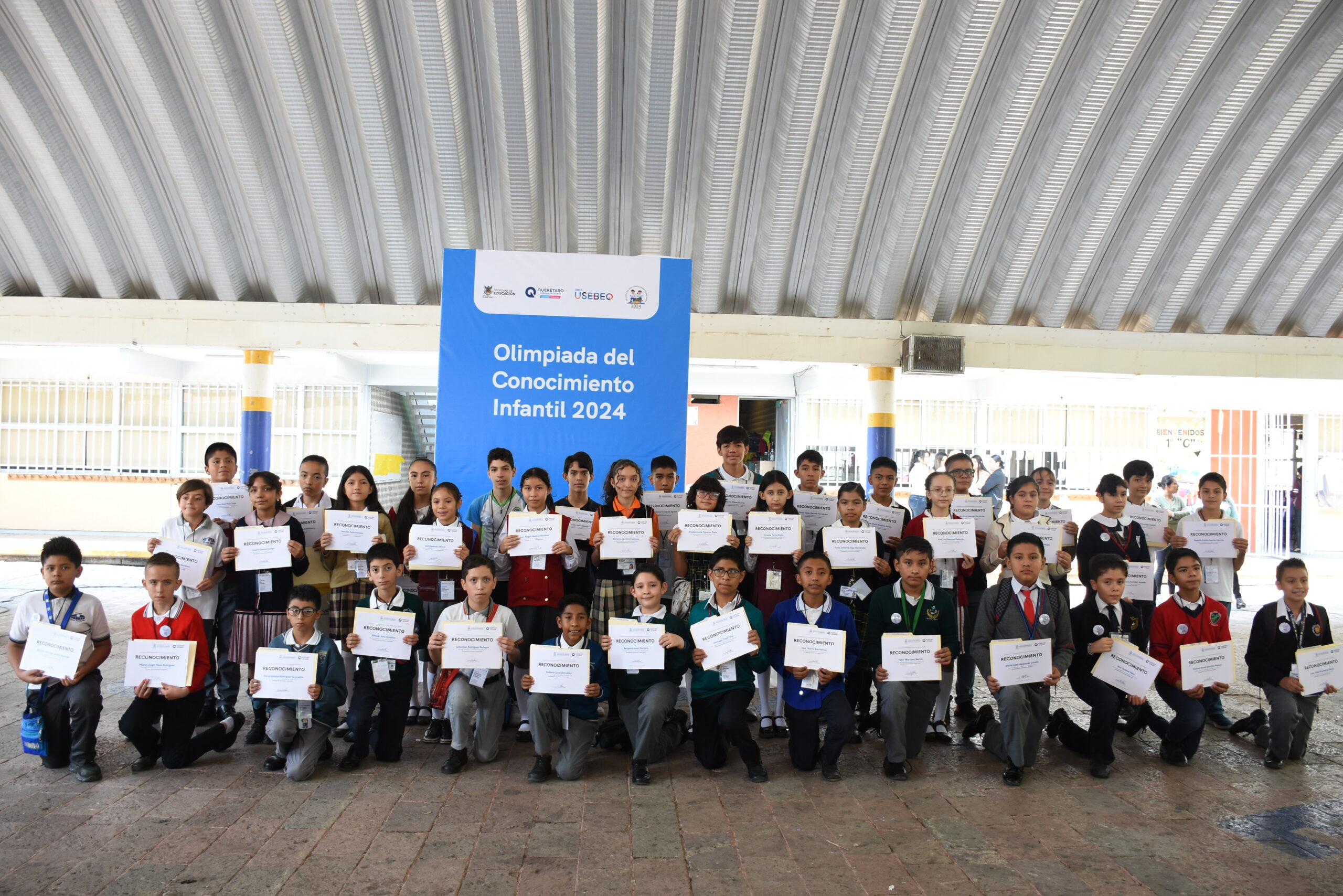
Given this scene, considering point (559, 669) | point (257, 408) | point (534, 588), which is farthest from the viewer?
point (257, 408)

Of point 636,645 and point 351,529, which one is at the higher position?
point 351,529

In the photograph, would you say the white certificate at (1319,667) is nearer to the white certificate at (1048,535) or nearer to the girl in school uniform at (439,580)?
the white certificate at (1048,535)

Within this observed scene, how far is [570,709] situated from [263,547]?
6.49 feet

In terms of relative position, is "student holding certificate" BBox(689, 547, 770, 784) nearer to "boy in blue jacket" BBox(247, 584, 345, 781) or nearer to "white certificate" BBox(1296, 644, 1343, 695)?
"boy in blue jacket" BBox(247, 584, 345, 781)

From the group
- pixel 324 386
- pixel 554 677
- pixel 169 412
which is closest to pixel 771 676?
pixel 554 677

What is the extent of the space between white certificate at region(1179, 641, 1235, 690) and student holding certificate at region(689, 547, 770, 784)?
2296 mm

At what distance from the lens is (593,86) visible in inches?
309

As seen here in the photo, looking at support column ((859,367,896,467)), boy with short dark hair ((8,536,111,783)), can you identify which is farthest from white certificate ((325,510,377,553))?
support column ((859,367,896,467))

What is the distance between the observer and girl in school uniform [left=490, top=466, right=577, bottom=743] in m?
4.90

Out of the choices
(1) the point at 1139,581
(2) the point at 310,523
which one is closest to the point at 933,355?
(1) the point at 1139,581

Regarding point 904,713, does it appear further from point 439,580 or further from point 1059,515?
point 439,580

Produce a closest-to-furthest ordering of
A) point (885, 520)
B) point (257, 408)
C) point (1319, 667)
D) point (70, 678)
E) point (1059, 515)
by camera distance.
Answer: point (70, 678), point (1319, 667), point (885, 520), point (1059, 515), point (257, 408)

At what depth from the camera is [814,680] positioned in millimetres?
4379

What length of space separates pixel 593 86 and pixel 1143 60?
508 cm
